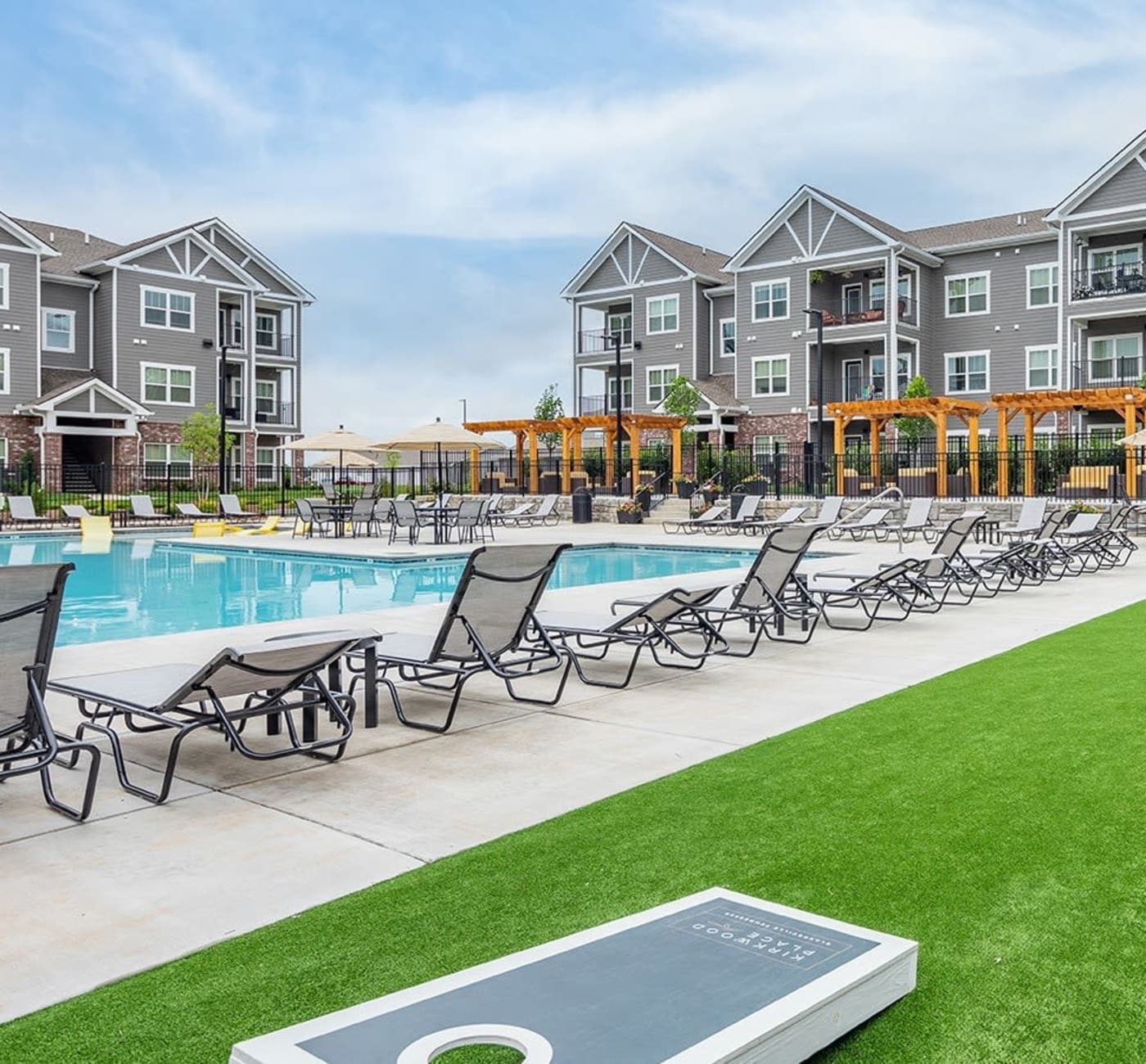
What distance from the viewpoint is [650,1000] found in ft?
8.40

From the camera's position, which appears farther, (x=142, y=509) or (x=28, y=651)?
(x=142, y=509)

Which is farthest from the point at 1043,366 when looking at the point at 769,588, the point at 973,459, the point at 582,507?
the point at 769,588

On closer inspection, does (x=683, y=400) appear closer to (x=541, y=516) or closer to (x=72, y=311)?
(x=541, y=516)

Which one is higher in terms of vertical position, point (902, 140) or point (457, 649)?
point (902, 140)

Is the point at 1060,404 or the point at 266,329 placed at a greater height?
the point at 266,329

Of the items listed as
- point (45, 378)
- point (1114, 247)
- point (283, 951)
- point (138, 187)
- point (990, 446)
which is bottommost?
point (283, 951)

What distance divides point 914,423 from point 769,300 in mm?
8149

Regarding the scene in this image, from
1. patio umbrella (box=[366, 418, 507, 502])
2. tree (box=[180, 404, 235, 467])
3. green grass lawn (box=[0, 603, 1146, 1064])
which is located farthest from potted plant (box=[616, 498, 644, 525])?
green grass lawn (box=[0, 603, 1146, 1064])

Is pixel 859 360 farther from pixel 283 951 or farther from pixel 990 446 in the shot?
pixel 283 951

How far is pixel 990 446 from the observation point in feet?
124

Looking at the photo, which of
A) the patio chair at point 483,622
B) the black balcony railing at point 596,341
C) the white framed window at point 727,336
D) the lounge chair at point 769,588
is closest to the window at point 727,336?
the white framed window at point 727,336

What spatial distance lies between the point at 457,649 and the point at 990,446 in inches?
1367

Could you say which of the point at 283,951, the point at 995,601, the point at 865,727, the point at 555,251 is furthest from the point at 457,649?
the point at 555,251

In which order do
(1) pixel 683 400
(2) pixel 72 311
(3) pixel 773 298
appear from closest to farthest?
(1) pixel 683 400
(2) pixel 72 311
(3) pixel 773 298
